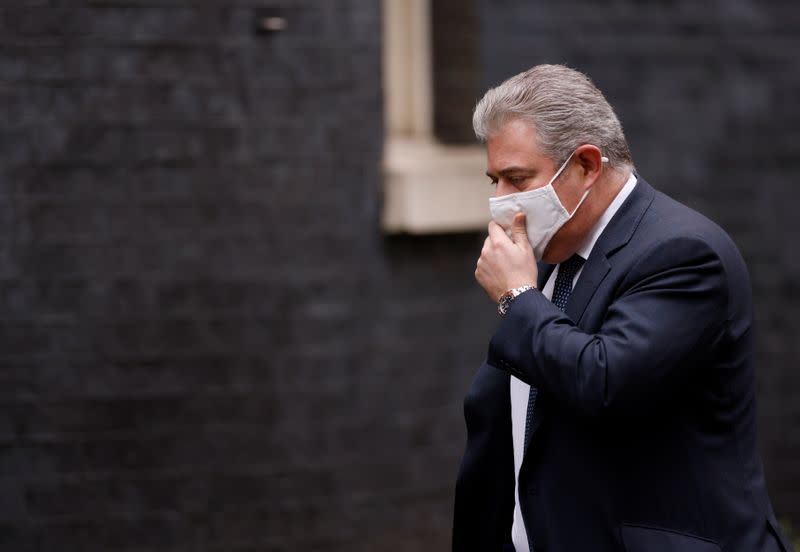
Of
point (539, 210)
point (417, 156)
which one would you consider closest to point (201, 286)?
point (417, 156)

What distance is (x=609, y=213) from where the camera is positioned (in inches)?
108

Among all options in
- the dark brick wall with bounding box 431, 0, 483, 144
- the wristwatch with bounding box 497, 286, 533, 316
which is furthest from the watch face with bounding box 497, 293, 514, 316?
the dark brick wall with bounding box 431, 0, 483, 144

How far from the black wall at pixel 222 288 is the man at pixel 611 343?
279cm

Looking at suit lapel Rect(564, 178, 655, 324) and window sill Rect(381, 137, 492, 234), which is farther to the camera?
window sill Rect(381, 137, 492, 234)

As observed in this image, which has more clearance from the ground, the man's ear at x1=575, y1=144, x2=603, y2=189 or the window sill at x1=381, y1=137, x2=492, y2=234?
the man's ear at x1=575, y1=144, x2=603, y2=189

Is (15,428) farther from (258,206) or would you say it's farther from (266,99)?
(266,99)

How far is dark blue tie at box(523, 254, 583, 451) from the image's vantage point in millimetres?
2785

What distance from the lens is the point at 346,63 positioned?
555cm

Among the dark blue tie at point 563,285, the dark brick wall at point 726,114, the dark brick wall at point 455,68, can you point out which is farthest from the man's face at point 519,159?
the dark brick wall at point 726,114

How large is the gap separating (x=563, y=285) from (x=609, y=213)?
217 millimetres

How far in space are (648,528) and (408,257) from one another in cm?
338

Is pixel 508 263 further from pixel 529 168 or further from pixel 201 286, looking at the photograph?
pixel 201 286

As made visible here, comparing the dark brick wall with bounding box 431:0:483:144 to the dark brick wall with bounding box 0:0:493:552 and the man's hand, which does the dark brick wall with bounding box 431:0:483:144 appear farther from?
the man's hand

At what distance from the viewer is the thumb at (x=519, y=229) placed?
2742mm
